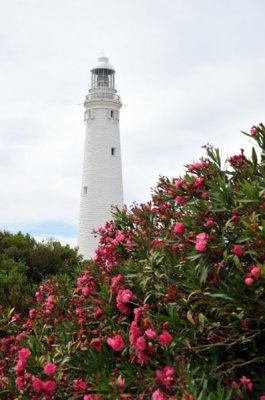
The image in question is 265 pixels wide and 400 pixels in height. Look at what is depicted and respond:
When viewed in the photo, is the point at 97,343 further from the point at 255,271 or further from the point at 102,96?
the point at 102,96

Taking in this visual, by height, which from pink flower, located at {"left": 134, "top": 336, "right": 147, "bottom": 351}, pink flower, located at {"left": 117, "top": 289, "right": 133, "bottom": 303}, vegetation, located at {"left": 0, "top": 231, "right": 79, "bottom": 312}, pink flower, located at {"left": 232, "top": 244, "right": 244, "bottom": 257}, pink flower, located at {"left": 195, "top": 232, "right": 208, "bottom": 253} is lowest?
pink flower, located at {"left": 134, "top": 336, "right": 147, "bottom": 351}

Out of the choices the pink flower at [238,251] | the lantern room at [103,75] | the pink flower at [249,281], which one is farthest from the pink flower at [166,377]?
the lantern room at [103,75]

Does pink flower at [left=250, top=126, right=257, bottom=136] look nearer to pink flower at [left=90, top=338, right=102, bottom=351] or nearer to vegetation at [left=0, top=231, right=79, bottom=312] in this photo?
pink flower at [left=90, top=338, right=102, bottom=351]

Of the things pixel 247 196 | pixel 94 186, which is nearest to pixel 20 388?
pixel 247 196

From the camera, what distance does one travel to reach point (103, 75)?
118ft

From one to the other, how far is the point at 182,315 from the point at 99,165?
1121 inches

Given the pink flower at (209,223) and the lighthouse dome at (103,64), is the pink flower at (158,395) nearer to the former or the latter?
the pink flower at (209,223)

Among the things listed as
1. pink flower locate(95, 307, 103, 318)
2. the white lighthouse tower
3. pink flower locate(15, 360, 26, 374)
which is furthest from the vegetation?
the white lighthouse tower

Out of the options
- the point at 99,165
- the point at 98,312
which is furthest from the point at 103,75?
the point at 98,312

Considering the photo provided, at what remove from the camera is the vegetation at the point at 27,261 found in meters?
11.6

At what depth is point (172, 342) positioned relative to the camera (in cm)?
443

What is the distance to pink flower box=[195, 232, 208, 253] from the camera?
439 cm

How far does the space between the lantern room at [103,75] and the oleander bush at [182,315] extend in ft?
101

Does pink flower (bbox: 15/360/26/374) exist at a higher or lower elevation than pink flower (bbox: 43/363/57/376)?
higher
